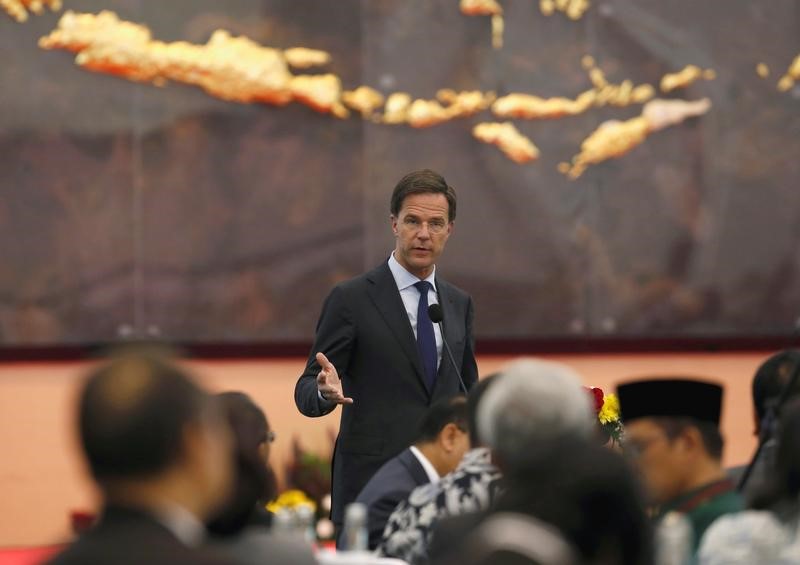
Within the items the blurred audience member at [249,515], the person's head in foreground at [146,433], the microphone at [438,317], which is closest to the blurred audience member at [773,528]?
the blurred audience member at [249,515]

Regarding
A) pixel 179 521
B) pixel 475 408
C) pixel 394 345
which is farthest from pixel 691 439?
pixel 394 345

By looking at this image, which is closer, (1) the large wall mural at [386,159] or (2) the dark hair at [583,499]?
(2) the dark hair at [583,499]

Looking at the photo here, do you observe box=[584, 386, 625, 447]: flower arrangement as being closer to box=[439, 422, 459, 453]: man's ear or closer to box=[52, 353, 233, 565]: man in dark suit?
box=[439, 422, 459, 453]: man's ear

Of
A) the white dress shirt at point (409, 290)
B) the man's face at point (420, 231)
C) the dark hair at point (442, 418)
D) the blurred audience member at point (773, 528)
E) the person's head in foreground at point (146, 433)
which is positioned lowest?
the blurred audience member at point (773, 528)

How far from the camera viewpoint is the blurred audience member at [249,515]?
238cm

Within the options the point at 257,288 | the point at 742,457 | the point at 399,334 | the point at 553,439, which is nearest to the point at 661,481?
the point at 553,439

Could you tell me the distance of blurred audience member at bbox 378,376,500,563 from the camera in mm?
2775

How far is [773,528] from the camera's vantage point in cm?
232

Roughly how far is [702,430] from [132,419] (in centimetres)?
145

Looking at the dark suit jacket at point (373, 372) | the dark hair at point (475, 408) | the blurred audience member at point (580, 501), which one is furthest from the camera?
the dark suit jacket at point (373, 372)

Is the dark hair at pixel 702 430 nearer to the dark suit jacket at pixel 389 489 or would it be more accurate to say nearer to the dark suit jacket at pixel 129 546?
the dark suit jacket at pixel 389 489

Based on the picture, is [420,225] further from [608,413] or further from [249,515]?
[249,515]

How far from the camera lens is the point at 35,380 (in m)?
6.39

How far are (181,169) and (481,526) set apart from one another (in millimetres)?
4838
